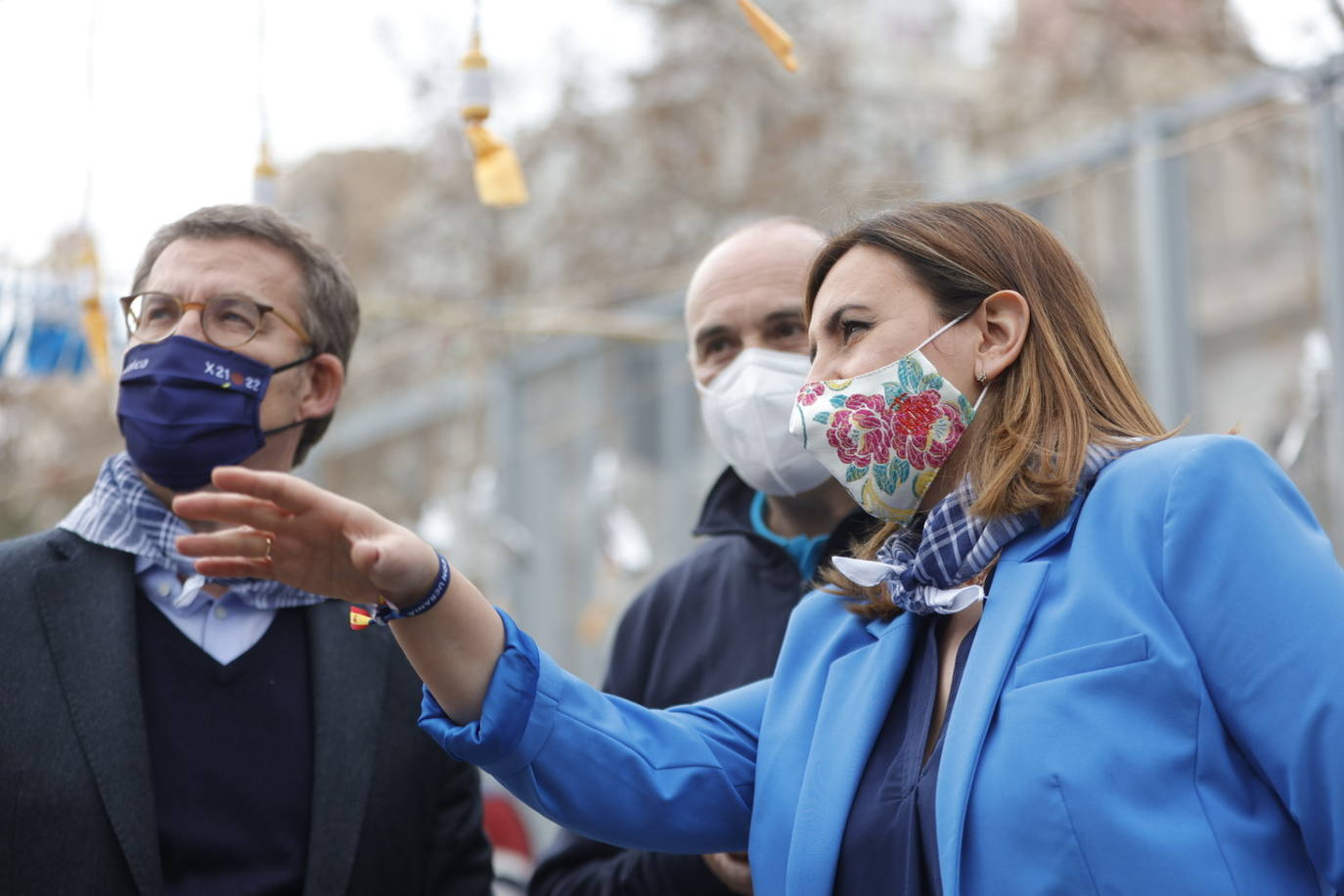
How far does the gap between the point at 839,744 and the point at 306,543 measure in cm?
85

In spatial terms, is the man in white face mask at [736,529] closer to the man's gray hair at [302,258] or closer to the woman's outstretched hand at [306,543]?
the man's gray hair at [302,258]

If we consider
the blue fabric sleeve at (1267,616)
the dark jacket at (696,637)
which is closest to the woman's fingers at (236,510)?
the blue fabric sleeve at (1267,616)

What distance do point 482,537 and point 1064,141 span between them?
9119 millimetres

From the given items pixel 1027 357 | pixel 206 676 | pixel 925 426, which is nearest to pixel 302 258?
pixel 206 676

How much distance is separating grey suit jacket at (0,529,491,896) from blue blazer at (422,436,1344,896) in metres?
0.62

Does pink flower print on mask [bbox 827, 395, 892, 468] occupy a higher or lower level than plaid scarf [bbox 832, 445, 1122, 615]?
higher

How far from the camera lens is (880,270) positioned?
251cm

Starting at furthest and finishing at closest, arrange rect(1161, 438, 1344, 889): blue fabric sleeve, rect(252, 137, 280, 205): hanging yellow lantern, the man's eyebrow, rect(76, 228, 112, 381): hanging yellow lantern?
1. rect(76, 228, 112, 381): hanging yellow lantern
2. rect(252, 137, 280, 205): hanging yellow lantern
3. the man's eyebrow
4. rect(1161, 438, 1344, 889): blue fabric sleeve

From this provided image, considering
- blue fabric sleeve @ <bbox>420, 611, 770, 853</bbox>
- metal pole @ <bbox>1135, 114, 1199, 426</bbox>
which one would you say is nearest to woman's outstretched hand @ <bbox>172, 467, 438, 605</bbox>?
blue fabric sleeve @ <bbox>420, 611, 770, 853</bbox>

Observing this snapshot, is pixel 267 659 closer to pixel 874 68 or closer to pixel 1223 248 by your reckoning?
pixel 1223 248

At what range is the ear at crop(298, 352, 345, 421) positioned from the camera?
310 centimetres

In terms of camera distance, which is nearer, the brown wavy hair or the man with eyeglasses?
the brown wavy hair

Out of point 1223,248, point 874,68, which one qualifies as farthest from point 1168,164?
point 874,68

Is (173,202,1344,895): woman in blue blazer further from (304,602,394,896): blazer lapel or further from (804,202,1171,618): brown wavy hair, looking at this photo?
(304,602,394,896): blazer lapel
